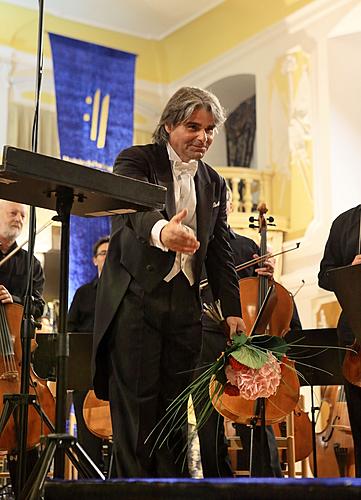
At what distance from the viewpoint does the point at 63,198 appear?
7.60 feet

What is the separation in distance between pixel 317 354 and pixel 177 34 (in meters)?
8.43

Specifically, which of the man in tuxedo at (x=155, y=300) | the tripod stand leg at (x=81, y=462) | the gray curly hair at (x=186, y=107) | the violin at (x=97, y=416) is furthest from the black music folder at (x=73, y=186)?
the violin at (x=97, y=416)

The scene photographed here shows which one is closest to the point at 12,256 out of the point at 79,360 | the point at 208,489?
the point at 79,360

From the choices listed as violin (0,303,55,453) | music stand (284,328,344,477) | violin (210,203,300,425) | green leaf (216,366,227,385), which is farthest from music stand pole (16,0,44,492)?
music stand (284,328,344,477)

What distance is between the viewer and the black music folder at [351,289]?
3.01m

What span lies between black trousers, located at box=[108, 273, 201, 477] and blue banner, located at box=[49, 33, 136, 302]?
681 centimetres

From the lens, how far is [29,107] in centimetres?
1100

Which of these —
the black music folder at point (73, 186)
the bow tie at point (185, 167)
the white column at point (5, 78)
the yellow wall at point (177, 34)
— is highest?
the yellow wall at point (177, 34)

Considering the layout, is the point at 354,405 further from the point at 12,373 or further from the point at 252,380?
the point at 12,373

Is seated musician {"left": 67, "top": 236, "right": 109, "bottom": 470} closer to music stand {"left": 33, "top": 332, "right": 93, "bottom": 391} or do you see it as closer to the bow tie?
music stand {"left": 33, "top": 332, "right": 93, "bottom": 391}

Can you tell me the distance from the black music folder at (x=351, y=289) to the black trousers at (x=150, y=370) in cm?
63

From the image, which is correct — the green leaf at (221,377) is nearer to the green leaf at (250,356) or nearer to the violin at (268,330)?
the green leaf at (250,356)

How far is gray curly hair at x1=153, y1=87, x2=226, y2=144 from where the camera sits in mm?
2816

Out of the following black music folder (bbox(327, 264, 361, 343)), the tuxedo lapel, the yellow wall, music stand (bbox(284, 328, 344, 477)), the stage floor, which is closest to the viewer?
the stage floor
